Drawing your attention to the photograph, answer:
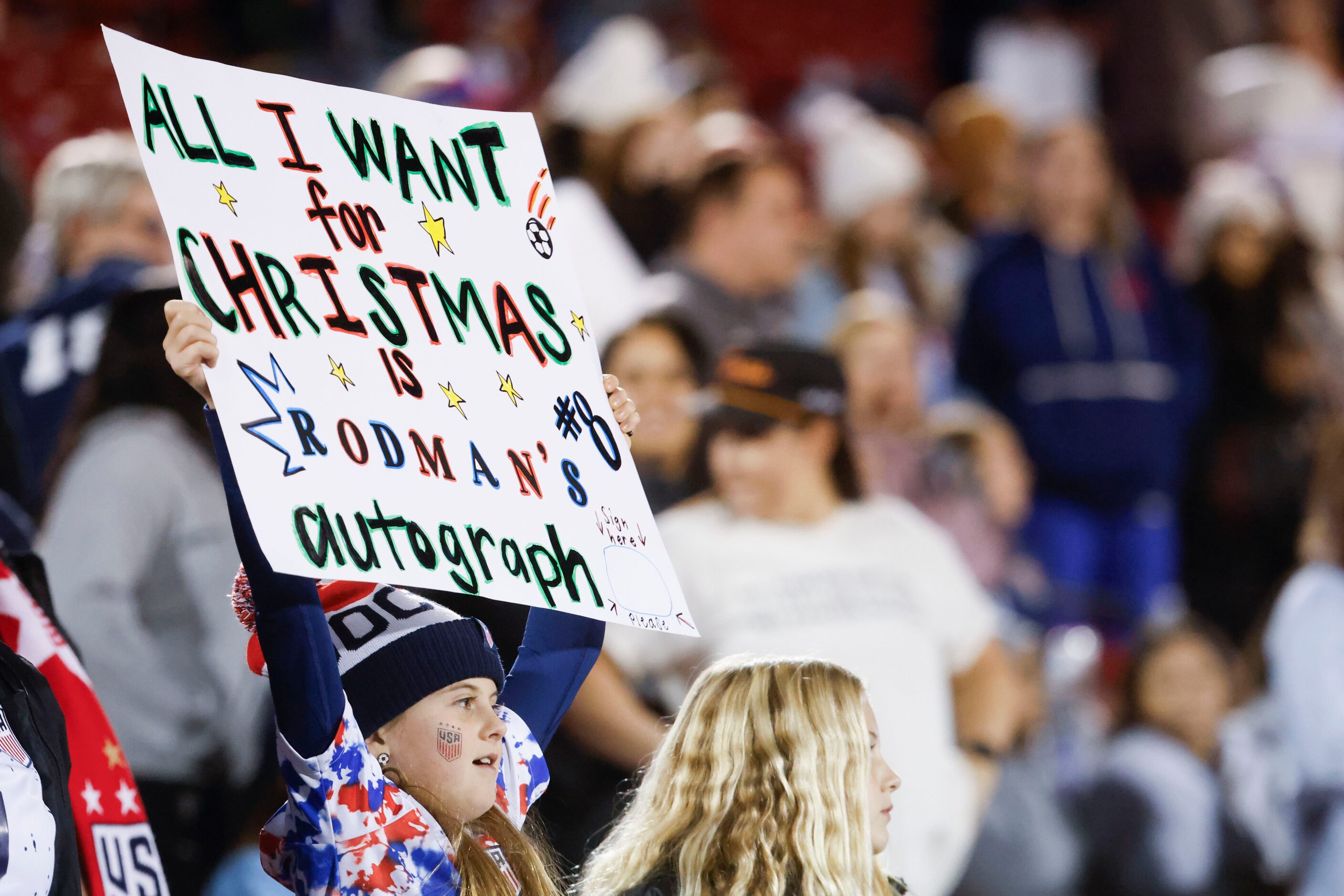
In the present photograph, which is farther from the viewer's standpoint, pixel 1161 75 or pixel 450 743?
pixel 1161 75

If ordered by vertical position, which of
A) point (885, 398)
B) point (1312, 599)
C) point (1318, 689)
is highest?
point (885, 398)

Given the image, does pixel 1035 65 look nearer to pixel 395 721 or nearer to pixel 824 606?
pixel 824 606

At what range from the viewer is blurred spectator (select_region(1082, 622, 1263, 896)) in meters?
4.35

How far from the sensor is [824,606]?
349 centimetres

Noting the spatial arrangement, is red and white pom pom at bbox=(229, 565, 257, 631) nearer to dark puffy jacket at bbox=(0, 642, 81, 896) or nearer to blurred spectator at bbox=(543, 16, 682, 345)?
dark puffy jacket at bbox=(0, 642, 81, 896)

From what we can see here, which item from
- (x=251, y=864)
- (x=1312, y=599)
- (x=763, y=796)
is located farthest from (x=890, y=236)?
(x=763, y=796)

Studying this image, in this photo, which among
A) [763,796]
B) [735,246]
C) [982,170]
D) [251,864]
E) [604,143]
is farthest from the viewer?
[982,170]

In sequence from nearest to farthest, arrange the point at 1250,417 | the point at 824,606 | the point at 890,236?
the point at 824,606 < the point at 1250,417 < the point at 890,236

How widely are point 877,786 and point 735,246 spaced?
2.70 metres

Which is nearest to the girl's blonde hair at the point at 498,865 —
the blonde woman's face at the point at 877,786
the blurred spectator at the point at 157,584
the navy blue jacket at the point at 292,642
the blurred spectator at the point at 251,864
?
the navy blue jacket at the point at 292,642

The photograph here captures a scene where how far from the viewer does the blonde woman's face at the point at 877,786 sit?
7.05ft

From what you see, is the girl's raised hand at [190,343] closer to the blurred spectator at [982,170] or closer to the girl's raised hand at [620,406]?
the girl's raised hand at [620,406]

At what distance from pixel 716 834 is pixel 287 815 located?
53cm

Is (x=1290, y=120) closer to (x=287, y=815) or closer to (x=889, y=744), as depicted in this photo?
(x=889, y=744)
